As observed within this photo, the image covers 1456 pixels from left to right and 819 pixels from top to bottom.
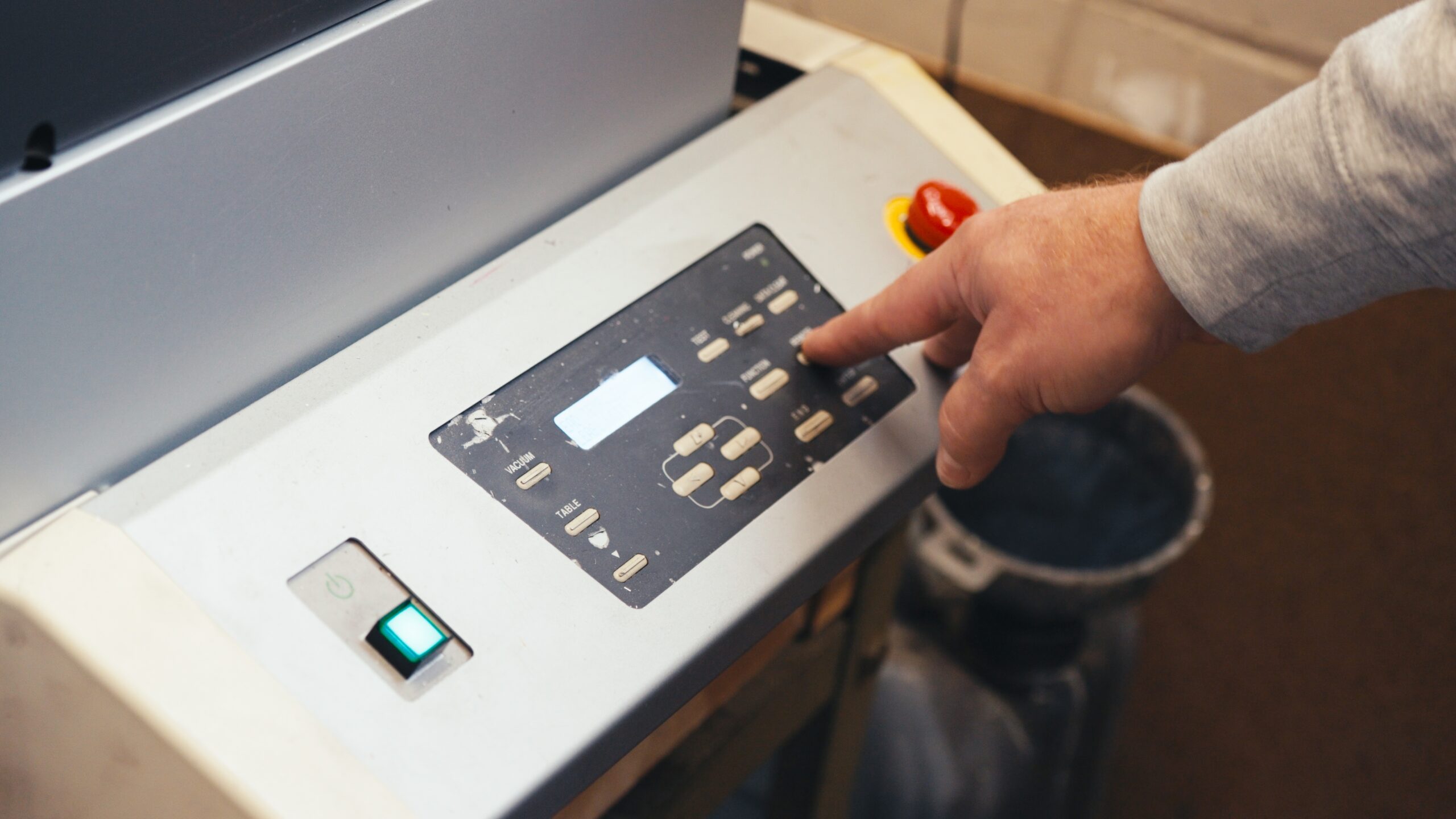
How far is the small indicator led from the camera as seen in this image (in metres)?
0.44

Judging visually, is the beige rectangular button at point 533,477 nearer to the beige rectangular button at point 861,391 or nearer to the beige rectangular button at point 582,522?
the beige rectangular button at point 582,522

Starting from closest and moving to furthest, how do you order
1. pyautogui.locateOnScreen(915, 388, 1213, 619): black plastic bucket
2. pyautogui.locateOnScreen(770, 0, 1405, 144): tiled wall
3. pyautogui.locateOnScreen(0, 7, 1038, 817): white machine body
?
pyautogui.locateOnScreen(0, 7, 1038, 817): white machine body, pyautogui.locateOnScreen(915, 388, 1213, 619): black plastic bucket, pyautogui.locateOnScreen(770, 0, 1405, 144): tiled wall

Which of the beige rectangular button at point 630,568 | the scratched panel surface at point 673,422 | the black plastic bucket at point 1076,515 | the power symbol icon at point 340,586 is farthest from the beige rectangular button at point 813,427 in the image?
the black plastic bucket at point 1076,515

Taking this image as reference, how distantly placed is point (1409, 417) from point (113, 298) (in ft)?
5.01

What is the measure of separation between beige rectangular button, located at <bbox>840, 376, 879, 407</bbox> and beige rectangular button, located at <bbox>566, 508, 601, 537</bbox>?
0.48 ft

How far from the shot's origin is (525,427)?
0.50m

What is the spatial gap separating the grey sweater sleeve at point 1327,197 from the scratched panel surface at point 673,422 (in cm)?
16

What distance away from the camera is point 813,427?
21.6 inches

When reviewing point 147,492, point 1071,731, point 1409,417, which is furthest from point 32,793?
point 1409,417

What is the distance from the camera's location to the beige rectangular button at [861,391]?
0.56 meters

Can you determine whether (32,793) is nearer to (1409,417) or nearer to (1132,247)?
(1132,247)

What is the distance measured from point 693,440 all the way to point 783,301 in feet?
0.33

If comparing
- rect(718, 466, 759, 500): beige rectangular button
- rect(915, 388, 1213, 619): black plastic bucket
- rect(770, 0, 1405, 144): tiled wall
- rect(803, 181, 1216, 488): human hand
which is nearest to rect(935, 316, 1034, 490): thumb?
rect(803, 181, 1216, 488): human hand

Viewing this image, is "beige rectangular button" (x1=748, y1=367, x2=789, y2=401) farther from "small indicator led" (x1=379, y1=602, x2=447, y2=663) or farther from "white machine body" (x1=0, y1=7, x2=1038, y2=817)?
"small indicator led" (x1=379, y1=602, x2=447, y2=663)
